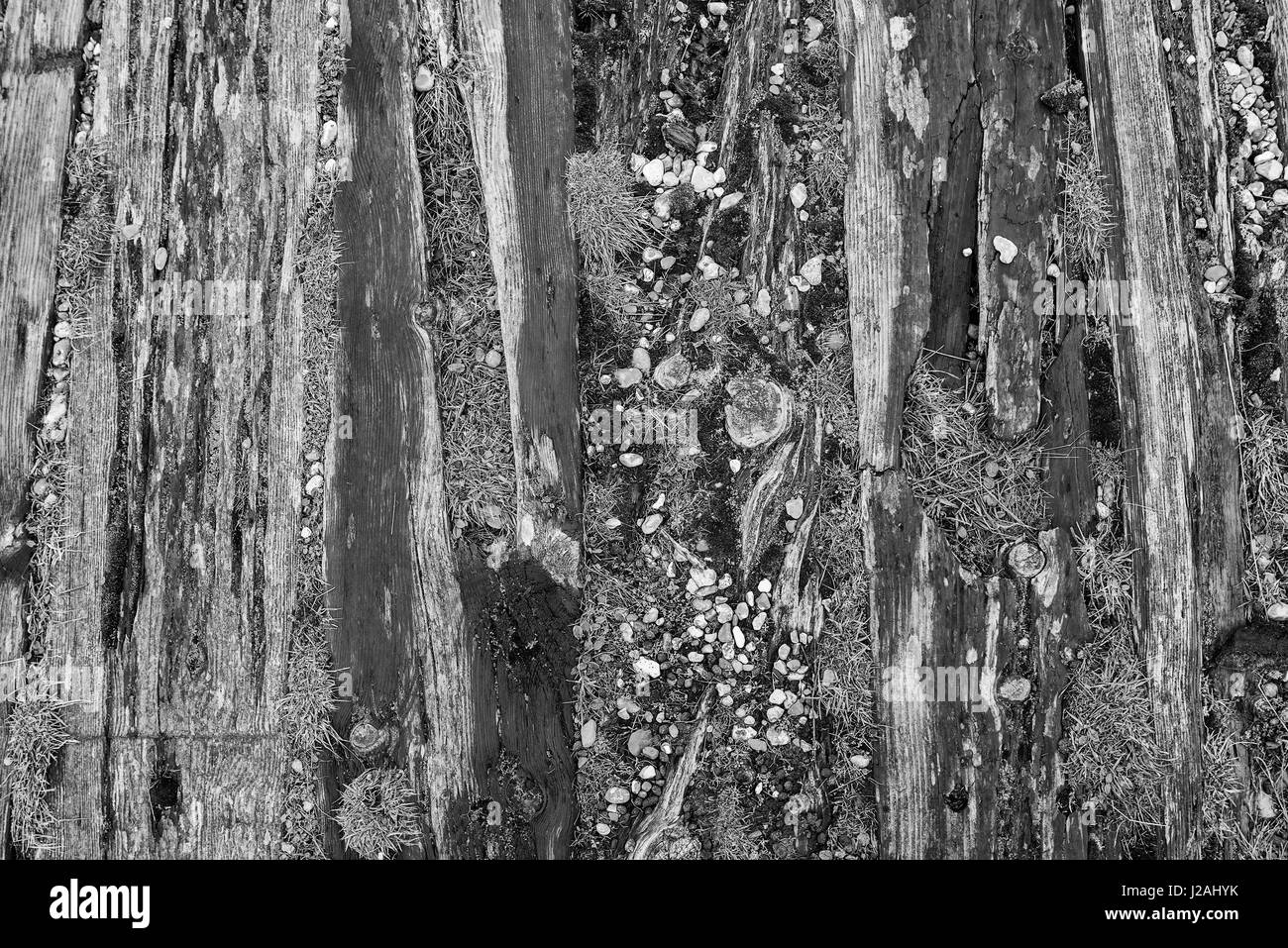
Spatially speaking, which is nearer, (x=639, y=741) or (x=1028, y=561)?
(x=1028, y=561)

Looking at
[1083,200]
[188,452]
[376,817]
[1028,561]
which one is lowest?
[376,817]

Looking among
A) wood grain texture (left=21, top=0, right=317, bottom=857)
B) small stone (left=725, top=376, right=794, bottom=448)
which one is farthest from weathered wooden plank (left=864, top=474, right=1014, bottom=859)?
wood grain texture (left=21, top=0, right=317, bottom=857)

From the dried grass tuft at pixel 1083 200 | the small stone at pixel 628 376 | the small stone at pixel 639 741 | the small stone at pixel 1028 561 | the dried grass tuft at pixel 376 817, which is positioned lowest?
the dried grass tuft at pixel 376 817

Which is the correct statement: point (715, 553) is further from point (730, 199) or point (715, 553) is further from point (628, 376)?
point (730, 199)

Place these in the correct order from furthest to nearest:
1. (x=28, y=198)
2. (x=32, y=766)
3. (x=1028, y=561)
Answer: (x=28, y=198) → (x=32, y=766) → (x=1028, y=561)

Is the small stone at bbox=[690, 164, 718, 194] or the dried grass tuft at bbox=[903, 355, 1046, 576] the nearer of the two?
the dried grass tuft at bbox=[903, 355, 1046, 576]

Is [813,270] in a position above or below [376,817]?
above

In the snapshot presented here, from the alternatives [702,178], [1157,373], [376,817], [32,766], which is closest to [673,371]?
[702,178]

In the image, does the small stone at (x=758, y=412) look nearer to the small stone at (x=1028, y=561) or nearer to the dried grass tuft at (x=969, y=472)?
the dried grass tuft at (x=969, y=472)

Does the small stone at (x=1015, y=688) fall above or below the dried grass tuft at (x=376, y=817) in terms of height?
above

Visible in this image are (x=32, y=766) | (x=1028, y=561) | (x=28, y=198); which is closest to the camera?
(x=1028, y=561)

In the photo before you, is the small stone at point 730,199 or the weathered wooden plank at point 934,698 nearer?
the weathered wooden plank at point 934,698

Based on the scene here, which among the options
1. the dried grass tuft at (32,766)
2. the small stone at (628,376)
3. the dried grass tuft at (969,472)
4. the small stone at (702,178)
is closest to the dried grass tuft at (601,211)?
the small stone at (702,178)

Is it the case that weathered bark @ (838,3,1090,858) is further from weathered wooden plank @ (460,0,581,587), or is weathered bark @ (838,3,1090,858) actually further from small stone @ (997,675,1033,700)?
weathered wooden plank @ (460,0,581,587)
